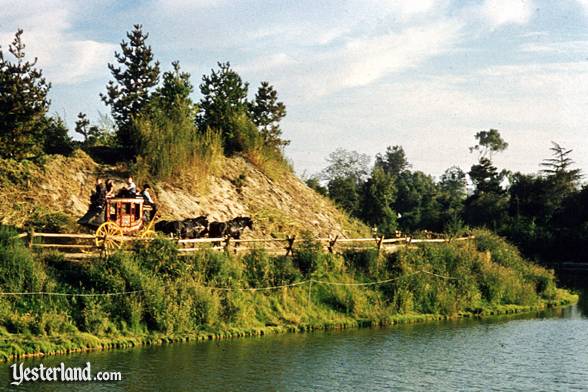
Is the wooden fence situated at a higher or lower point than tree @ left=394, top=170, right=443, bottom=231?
lower

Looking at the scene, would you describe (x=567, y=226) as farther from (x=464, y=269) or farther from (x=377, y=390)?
(x=377, y=390)

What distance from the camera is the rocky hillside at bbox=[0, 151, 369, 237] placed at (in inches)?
1038

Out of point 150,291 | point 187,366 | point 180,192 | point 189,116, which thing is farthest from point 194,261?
point 189,116

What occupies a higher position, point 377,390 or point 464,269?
point 464,269

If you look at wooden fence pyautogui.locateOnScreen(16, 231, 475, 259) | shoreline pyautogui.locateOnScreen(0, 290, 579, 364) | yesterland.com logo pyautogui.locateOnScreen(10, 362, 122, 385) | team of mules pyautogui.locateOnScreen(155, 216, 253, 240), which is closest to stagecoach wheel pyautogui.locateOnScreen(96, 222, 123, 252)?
wooden fence pyautogui.locateOnScreen(16, 231, 475, 259)

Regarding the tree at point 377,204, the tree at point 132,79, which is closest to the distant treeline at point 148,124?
the tree at point 132,79

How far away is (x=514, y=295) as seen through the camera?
1325 inches

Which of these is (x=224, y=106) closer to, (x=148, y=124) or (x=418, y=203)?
(x=148, y=124)

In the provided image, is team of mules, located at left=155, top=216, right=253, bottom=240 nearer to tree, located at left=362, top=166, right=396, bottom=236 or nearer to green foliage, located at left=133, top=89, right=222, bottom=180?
green foliage, located at left=133, top=89, right=222, bottom=180

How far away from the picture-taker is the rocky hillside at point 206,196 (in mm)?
26359

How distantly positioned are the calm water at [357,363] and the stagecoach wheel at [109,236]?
3700mm

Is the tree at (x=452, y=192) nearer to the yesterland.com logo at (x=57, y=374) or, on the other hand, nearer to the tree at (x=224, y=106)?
the tree at (x=224, y=106)

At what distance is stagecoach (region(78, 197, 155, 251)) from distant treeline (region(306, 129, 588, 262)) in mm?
18497

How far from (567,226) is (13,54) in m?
47.4
